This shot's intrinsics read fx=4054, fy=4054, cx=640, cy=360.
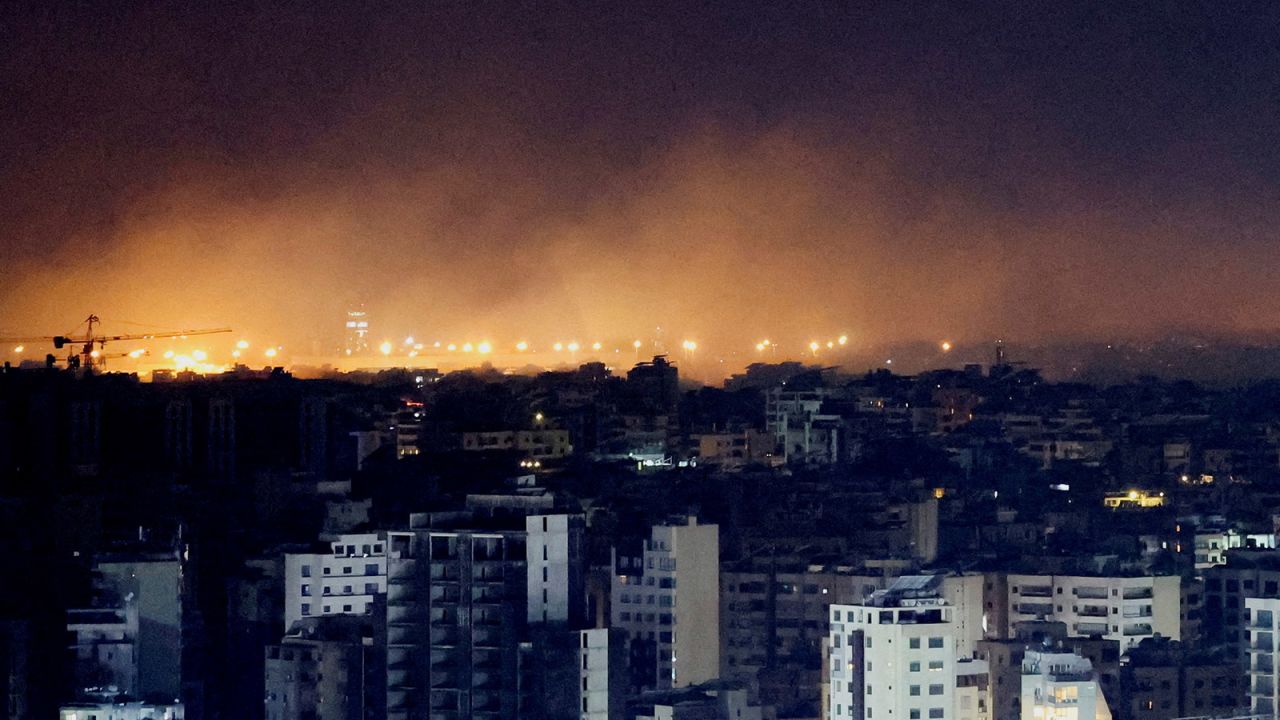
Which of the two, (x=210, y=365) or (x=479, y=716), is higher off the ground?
(x=210, y=365)

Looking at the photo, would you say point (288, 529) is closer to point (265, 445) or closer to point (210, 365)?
point (265, 445)

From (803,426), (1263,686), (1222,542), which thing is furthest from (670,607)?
(803,426)

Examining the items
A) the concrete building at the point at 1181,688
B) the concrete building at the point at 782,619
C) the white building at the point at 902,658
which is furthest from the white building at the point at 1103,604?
the white building at the point at 902,658

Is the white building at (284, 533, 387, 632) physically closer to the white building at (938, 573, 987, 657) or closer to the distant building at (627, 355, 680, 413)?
the white building at (938, 573, 987, 657)

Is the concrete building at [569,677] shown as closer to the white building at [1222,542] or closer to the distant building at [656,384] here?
the white building at [1222,542]

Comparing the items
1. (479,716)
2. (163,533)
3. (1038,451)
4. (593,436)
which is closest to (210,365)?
(593,436)

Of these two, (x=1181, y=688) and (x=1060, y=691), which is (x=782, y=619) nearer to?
(x=1181, y=688)

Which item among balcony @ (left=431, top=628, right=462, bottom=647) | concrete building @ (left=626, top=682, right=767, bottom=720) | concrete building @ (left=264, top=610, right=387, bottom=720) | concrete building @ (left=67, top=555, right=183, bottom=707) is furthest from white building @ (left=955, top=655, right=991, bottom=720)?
concrete building @ (left=67, top=555, right=183, bottom=707)
